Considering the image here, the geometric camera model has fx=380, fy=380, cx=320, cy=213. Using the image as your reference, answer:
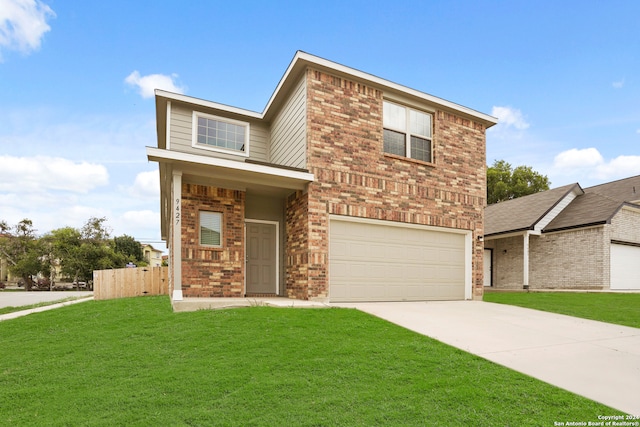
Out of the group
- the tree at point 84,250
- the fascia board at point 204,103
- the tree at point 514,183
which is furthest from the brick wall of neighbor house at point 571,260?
the tree at point 84,250

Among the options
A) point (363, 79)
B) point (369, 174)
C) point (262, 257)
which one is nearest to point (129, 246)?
point (262, 257)

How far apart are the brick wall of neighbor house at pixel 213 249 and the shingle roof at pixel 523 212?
13.9 metres

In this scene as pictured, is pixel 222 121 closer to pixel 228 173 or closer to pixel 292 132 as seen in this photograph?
pixel 292 132

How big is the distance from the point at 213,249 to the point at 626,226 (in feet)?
57.5

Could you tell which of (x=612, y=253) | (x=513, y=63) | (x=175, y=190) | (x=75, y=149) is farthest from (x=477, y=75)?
(x=75, y=149)

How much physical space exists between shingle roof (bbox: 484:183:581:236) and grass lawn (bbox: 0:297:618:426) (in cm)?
1470

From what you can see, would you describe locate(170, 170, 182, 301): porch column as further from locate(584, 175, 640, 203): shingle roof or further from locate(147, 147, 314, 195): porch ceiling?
locate(584, 175, 640, 203): shingle roof

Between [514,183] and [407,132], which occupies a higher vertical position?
[514,183]

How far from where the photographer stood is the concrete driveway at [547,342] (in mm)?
4125

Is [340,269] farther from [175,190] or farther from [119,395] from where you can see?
[119,395]

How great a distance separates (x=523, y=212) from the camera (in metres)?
19.4

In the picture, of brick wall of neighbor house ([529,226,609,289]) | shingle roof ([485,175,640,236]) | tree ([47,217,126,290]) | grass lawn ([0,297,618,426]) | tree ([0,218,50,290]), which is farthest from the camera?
tree ([0,218,50,290])

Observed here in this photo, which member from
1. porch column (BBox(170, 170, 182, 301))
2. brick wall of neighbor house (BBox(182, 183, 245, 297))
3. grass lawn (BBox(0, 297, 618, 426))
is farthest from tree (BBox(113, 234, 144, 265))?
grass lawn (BBox(0, 297, 618, 426))

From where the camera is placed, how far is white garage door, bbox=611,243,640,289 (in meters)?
15.9
